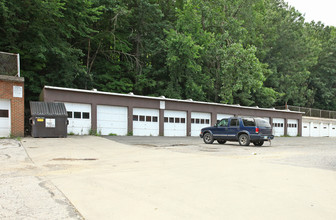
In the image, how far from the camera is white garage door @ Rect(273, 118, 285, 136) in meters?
37.5

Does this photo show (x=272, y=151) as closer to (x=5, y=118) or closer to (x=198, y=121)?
(x=5, y=118)

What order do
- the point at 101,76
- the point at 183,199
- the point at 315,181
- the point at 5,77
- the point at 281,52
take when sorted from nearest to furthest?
the point at 183,199 → the point at 315,181 → the point at 5,77 → the point at 101,76 → the point at 281,52

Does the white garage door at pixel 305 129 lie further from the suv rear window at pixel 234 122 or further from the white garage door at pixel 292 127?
the suv rear window at pixel 234 122

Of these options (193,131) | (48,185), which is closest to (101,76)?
(193,131)

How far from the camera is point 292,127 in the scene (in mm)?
39938

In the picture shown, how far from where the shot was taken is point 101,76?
32.2m

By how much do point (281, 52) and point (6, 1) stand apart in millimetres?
42066

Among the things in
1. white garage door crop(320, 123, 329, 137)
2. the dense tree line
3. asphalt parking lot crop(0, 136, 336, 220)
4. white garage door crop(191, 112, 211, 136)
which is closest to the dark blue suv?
asphalt parking lot crop(0, 136, 336, 220)

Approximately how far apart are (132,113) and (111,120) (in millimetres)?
1959

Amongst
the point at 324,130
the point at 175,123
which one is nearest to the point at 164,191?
the point at 175,123

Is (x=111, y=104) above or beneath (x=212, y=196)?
above

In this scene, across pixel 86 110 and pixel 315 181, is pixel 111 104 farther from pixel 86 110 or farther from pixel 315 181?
pixel 315 181

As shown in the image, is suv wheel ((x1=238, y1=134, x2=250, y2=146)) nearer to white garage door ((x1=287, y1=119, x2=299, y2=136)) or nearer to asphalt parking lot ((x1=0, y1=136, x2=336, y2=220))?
asphalt parking lot ((x1=0, y1=136, x2=336, y2=220))

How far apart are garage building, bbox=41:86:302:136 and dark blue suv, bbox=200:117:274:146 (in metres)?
8.18
